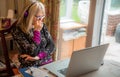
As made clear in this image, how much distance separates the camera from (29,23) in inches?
72.5

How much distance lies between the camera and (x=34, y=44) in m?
1.91

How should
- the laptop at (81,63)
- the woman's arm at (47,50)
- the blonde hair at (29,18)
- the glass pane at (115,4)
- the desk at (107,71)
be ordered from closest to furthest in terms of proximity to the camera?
the laptop at (81,63), the desk at (107,71), the blonde hair at (29,18), the woman's arm at (47,50), the glass pane at (115,4)

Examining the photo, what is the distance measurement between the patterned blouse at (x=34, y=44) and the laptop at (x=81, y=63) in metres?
0.39

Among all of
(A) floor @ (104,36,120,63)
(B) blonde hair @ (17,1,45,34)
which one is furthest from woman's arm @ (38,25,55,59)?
(A) floor @ (104,36,120,63)

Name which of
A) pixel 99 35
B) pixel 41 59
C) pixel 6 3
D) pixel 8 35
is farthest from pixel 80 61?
pixel 6 3

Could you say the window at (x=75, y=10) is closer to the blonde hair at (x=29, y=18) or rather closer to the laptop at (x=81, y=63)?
the blonde hair at (x=29, y=18)

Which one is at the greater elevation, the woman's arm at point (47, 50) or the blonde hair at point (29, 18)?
the blonde hair at point (29, 18)

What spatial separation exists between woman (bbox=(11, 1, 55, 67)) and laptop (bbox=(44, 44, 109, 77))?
15.4 inches

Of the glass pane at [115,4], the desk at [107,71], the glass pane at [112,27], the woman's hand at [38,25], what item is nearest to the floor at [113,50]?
the glass pane at [112,27]

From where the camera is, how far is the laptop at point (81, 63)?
4.19ft

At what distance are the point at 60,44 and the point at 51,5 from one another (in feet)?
2.28

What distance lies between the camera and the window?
8.57 ft

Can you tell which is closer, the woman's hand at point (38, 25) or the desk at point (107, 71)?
the desk at point (107, 71)

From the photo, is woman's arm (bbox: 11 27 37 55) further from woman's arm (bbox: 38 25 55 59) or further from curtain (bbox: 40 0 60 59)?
curtain (bbox: 40 0 60 59)
